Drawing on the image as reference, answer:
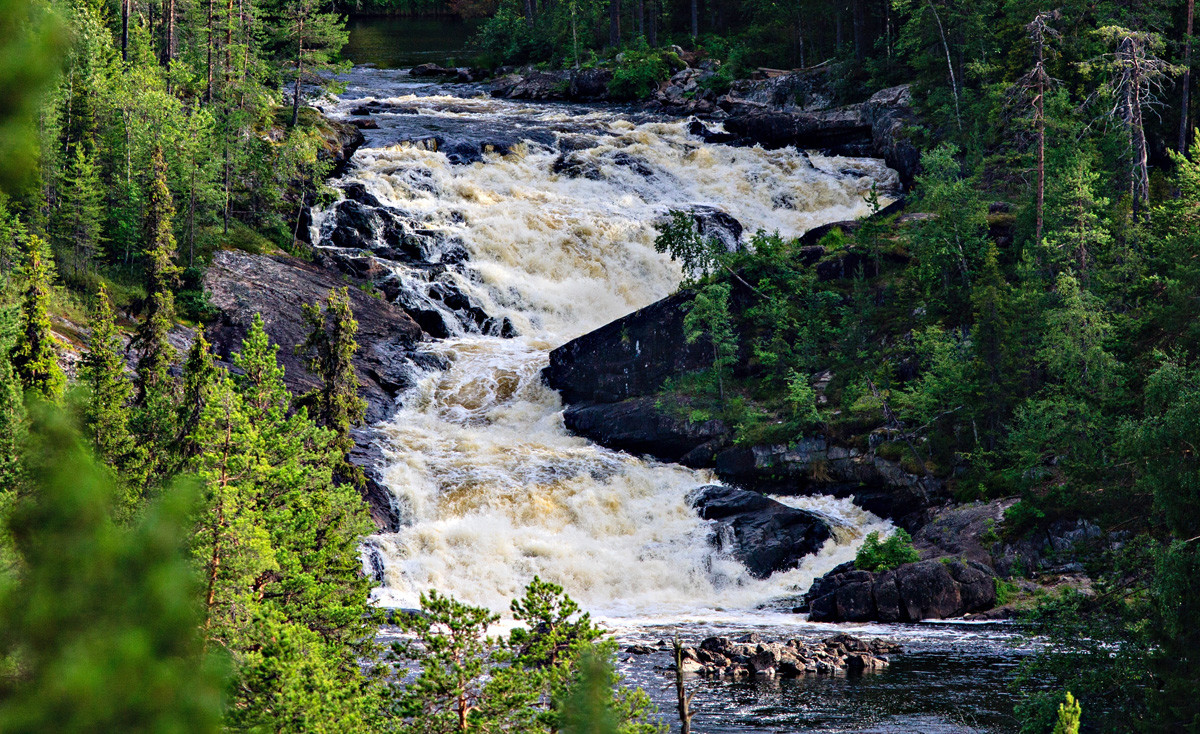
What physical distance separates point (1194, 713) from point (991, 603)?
49.8 feet

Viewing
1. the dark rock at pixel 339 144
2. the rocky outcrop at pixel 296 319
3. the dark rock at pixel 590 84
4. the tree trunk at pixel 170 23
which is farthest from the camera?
the dark rock at pixel 590 84

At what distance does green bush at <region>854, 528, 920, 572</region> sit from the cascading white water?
1955mm

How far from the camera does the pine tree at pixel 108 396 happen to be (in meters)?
25.7

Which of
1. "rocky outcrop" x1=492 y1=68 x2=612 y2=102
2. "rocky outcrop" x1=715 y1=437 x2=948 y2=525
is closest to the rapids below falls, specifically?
"rocky outcrop" x1=715 y1=437 x2=948 y2=525

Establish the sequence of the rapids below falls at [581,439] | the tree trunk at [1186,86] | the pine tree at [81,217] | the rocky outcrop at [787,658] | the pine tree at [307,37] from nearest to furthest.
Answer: the rapids below falls at [581,439]
the rocky outcrop at [787,658]
the tree trunk at [1186,86]
the pine tree at [81,217]
the pine tree at [307,37]

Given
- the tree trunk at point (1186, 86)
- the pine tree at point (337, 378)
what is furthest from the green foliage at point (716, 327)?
the tree trunk at point (1186, 86)

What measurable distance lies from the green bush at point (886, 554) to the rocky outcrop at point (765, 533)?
2.42m

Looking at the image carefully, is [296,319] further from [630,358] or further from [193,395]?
[193,395]

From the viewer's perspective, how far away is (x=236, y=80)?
57188mm

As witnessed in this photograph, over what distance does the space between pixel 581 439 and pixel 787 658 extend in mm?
17337

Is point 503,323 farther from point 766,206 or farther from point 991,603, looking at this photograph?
point 991,603

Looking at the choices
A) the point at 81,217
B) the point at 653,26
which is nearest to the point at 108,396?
the point at 81,217

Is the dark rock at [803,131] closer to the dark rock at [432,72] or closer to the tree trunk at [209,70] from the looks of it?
the dark rock at [432,72]

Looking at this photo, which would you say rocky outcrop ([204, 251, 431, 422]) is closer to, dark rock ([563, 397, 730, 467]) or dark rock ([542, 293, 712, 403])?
dark rock ([542, 293, 712, 403])
